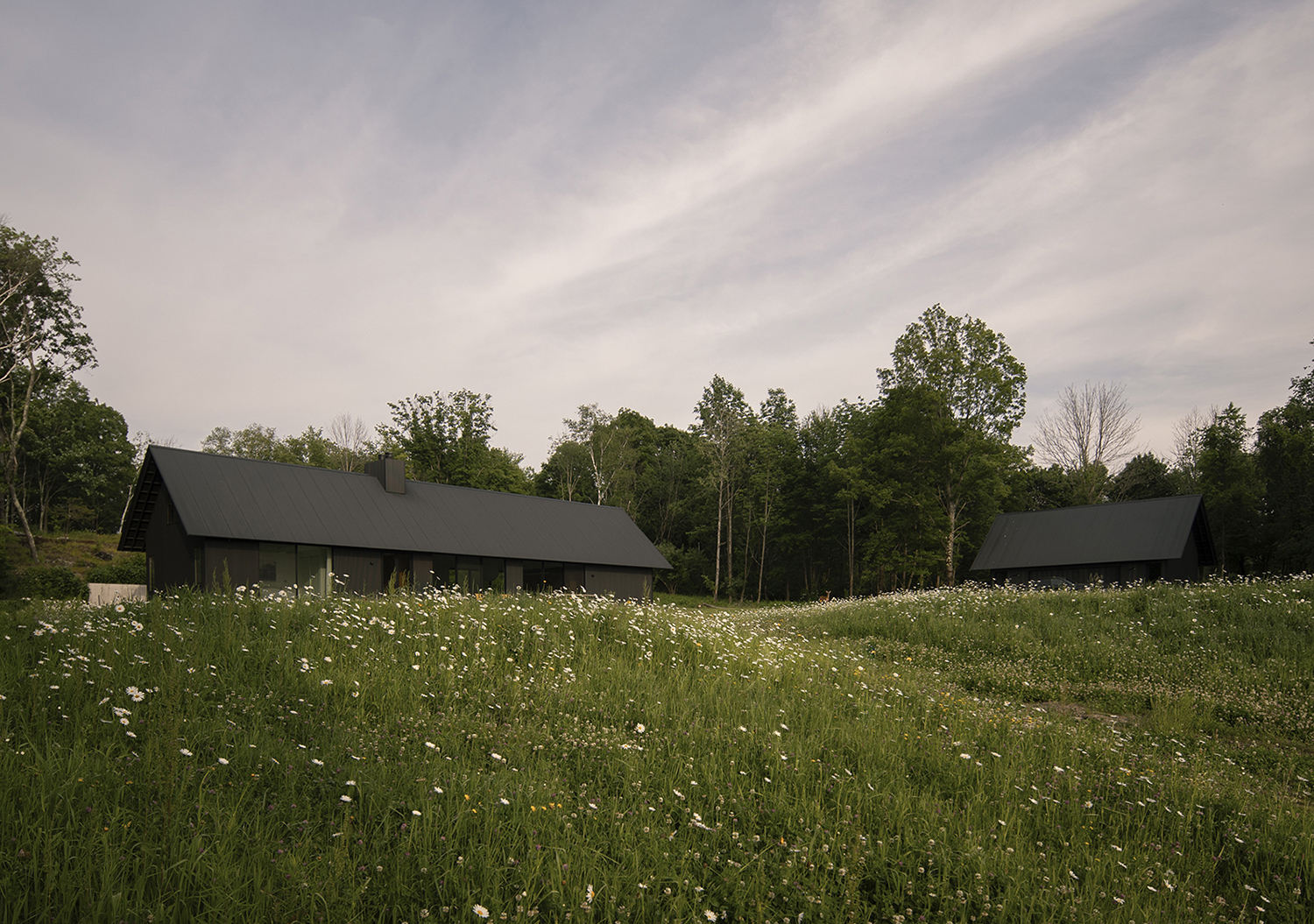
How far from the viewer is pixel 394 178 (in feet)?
47.6

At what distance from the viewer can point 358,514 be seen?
A: 25484mm

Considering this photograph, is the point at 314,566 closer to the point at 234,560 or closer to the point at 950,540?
the point at 234,560

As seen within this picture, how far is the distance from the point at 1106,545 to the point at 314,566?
32.2 m

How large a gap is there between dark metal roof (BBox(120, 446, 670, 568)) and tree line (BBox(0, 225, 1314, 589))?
6.21 meters

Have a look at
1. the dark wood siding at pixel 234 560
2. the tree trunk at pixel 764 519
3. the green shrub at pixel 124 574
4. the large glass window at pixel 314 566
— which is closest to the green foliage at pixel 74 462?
the green shrub at pixel 124 574

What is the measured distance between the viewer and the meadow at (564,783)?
3.80m

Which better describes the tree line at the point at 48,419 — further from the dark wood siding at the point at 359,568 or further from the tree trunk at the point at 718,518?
the tree trunk at the point at 718,518

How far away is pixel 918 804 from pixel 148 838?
501 cm

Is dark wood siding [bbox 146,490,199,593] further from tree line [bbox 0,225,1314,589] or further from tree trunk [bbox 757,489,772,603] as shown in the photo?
tree trunk [bbox 757,489,772,603]

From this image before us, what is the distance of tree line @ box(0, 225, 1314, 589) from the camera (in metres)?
36.0

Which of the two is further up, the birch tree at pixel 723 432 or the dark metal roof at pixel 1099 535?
the birch tree at pixel 723 432

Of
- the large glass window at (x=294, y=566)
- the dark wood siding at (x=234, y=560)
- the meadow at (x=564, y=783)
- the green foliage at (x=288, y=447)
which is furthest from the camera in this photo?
the green foliage at (x=288, y=447)

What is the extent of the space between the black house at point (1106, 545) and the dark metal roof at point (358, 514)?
17.0m

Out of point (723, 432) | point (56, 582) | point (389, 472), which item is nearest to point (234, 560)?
point (389, 472)
